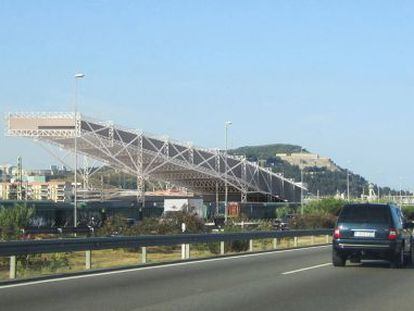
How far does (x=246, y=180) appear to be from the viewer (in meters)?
140

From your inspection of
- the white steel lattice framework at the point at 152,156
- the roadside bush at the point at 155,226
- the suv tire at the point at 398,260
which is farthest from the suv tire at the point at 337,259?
the white steel lattice framework at the point at 152,156

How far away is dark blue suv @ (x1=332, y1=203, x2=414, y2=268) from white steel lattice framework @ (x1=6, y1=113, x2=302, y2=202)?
95.8m

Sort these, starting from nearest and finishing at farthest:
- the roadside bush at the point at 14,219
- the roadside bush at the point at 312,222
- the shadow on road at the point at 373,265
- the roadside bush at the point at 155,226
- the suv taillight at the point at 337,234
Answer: the suv taillight at the point at 337,234
the shadow on road at the point at 373,265
the roadside bush at the point at 14,219
the roadside bush at the point at 155,226
the roadside bush at the point at 312,222

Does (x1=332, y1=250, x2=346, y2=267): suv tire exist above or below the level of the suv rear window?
below

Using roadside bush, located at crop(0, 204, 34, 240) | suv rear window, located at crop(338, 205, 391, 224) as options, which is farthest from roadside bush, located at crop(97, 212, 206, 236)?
suv rear window, located at crop(338, 205, 391, 224)

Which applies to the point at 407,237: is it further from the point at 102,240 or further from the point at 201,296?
the point at 201,296

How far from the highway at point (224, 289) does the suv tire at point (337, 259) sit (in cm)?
36

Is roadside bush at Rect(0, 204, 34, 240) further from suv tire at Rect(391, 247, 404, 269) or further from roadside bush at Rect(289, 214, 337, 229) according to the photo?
roadside bush at Rect(289, 214, 337, 229)

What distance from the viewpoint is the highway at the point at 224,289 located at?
40.3 feet

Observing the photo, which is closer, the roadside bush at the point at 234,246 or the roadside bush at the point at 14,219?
the roadside bush at the point at 14,219

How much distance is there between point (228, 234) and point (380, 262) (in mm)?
5850

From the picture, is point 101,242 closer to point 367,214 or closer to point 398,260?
point 367,214

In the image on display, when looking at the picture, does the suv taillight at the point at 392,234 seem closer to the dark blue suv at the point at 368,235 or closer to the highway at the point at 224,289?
the dark blue suv at the point at 368,235

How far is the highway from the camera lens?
40.3 ft
